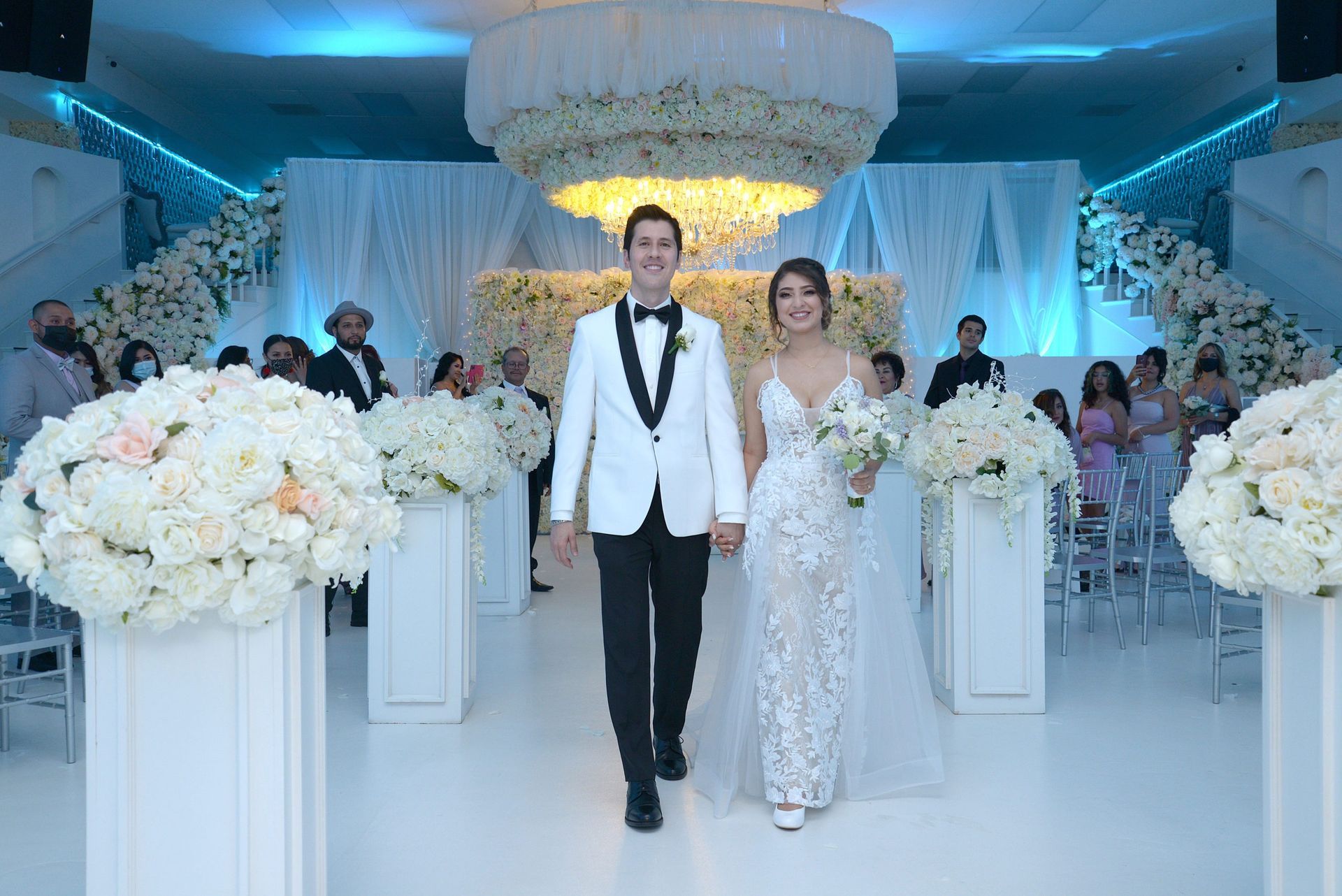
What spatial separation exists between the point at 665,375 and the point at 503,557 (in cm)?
370

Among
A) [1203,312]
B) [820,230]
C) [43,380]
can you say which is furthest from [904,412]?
[820,230]

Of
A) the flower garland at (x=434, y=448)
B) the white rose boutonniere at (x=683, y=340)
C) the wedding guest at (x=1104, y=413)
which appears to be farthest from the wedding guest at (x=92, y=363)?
the wedding guest at (x=1104, y=413)

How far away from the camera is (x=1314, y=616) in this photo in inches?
85.4

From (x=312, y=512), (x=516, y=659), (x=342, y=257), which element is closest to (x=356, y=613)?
(x=516, y=659)

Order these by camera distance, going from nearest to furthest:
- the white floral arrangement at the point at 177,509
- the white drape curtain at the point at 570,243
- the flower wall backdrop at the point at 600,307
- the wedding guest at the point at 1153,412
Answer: the white floral arrangement at the point at 177,509 → the wedding guest at the point at 1153,412 → the flower wall backdrop at the point at 600,307 → the white drape curtain at the point at 570,243

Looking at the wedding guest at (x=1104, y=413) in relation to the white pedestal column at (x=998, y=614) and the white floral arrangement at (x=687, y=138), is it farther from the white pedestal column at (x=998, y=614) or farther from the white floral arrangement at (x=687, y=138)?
the white pedestal column at (x=998, y=614)

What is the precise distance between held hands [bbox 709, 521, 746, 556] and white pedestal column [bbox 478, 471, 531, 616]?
3512 mm

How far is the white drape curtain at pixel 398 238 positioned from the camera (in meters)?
13.2

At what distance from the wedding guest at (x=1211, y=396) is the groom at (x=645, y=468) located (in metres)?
5.79

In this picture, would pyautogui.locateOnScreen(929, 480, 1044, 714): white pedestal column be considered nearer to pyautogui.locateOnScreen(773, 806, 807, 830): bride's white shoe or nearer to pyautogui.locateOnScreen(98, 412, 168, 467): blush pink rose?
pyautogui.locateOnScreen(773, 806, 807, 830): bride's white shoe

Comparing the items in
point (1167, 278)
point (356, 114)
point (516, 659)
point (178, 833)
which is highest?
point (356, 114)

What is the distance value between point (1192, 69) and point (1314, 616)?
11.5 metres

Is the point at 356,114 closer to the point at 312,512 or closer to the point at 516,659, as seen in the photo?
the point at 516,659

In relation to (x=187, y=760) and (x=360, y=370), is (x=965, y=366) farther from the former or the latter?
(x=187, y=760)
